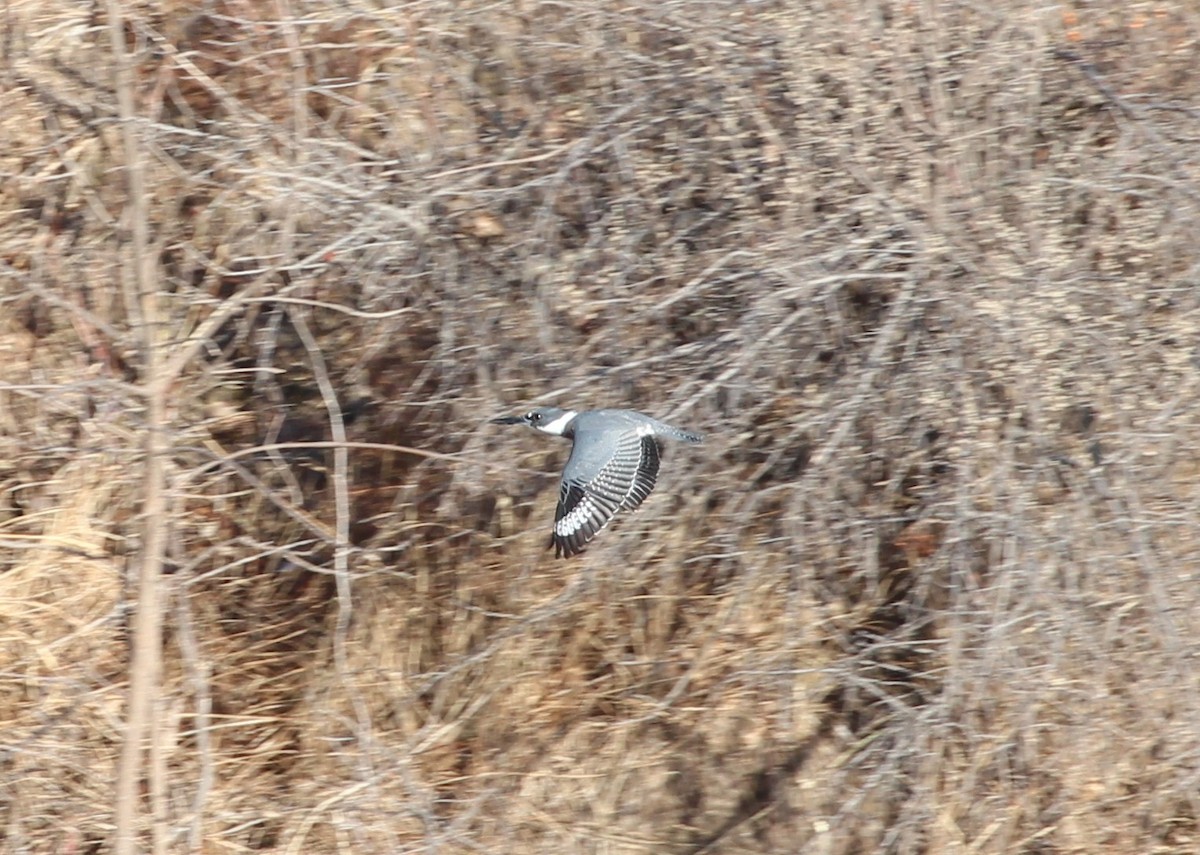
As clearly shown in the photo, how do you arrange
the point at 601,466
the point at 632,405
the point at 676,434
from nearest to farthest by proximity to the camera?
the point at 601,466 < the point at 676,434 < the point at 632,405

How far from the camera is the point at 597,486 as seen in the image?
3717mm

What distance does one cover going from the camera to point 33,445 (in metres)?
4.63

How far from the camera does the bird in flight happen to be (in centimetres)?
363

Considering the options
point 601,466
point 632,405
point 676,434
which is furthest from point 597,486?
point 632,405

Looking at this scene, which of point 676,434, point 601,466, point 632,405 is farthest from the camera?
point 632,405

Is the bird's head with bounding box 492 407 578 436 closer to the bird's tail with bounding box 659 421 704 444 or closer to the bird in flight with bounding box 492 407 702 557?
the bird in flight with bounding box 492 407 702 557

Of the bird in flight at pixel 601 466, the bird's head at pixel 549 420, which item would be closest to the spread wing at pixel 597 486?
the bird in flight at pixel 601 466

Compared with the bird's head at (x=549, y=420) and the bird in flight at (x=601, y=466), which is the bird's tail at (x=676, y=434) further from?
the bird's head at (x=549, y=420)

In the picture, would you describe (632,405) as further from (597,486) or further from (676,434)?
(597,486)

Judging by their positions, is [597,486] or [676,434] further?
[676,434]

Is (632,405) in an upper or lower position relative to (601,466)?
lower

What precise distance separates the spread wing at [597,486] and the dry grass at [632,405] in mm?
257

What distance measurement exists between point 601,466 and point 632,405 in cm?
53

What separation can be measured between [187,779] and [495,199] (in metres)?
1.88
